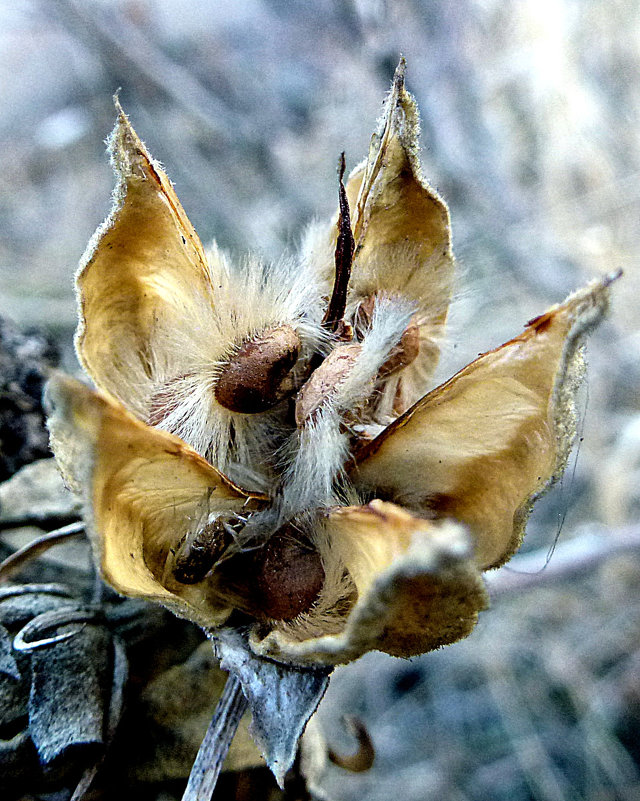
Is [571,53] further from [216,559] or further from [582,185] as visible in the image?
[216,559]

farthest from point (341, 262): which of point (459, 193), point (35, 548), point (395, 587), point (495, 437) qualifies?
point (459, 193)

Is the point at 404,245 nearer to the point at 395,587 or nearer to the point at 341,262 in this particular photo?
the point at 341,262

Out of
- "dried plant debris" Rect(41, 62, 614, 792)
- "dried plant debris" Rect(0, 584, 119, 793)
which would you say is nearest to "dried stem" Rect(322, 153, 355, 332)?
"dried plant debris" Rect(41, 62, 614, 792)

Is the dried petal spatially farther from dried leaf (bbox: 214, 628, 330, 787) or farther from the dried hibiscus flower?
dried leaf (bbox: 214, 628, 330, 787)

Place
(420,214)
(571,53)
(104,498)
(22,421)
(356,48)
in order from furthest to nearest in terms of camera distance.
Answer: (571,53) < (356,48) < (22,421) < (420,214) < (104,498)

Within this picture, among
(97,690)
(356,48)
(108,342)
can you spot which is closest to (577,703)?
(97,690)

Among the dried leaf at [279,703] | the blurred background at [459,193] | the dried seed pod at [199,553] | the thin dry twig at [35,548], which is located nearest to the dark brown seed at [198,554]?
the dried seed pod at [199,553]

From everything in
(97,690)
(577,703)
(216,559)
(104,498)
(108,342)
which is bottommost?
(577,703)
